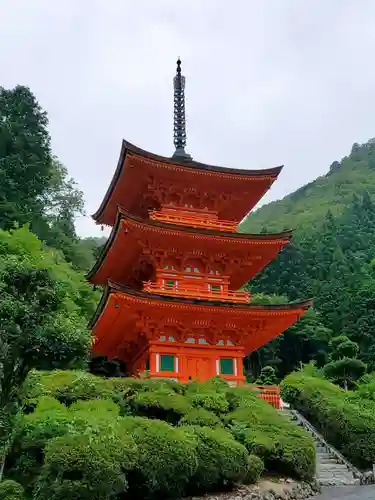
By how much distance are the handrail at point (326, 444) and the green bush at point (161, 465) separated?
18.9 feet

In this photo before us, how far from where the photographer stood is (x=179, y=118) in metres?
25.6

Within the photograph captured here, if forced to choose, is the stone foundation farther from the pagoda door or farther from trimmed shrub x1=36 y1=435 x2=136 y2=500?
the pagoda door

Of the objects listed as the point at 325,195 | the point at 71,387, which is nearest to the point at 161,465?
the point at 71,387

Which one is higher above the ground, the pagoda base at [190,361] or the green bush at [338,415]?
the pagoda base at [190,361]

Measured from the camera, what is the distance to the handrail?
46.8 feet

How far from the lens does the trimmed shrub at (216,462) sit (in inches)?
418

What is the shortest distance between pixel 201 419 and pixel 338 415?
5093 mm

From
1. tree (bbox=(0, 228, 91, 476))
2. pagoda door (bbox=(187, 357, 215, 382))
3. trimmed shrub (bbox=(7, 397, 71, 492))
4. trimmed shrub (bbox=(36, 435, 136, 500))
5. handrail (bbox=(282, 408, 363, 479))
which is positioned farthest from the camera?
pagoda door (bbox=(187, 357, 215, 382))

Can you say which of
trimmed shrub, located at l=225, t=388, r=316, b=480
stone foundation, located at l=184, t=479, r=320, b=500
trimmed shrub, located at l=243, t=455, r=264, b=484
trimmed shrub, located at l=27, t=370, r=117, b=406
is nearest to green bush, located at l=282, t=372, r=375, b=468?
trimmed shrub, located at l=225, t=388, r=316, b=480

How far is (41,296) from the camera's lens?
934 cm

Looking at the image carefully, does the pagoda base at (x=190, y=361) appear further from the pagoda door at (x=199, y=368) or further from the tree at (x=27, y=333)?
the tree at (x=27, y=333)

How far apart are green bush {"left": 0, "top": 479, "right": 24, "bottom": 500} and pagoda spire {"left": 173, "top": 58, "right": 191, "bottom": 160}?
1570 centimetres

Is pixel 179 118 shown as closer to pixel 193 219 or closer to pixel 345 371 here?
pixel 193 219

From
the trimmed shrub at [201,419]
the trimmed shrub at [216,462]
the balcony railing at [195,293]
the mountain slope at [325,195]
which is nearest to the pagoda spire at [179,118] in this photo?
the balcony railing at [195,293]
